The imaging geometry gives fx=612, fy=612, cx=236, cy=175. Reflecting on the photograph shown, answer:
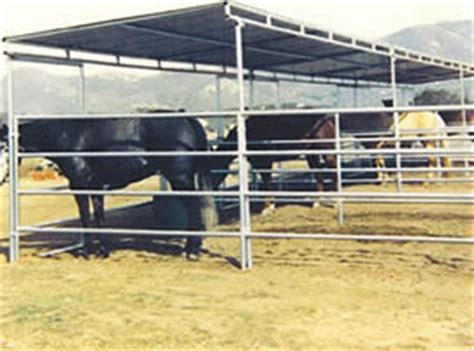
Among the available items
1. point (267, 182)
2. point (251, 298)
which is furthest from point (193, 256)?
point (267, 182)

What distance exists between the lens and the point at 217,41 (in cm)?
816

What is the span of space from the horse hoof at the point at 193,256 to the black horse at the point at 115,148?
0.38m

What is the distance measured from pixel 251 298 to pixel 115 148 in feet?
9.30

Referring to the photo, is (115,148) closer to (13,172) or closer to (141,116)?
(141,116)

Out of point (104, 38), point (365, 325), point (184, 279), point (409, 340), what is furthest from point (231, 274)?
point (104, 38)

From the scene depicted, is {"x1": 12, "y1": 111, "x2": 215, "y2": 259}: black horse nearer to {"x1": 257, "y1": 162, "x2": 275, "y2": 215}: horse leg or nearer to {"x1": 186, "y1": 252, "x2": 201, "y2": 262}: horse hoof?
{"x1": 186, "y1": 252, "x2": 201, "y2": 262}: horse hoof

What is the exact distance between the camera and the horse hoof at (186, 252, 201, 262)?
6269 millimetres

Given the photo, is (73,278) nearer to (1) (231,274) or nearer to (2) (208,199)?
(1) (231,274)

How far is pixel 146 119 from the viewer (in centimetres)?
674

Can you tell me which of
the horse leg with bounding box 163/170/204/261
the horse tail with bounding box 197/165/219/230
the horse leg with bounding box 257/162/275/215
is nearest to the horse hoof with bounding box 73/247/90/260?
the horse leg with bounding box 163/170/204/261

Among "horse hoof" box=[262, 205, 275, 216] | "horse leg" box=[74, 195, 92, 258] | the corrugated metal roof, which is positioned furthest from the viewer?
"horse hoof" box=[262, 205, 275, 216]

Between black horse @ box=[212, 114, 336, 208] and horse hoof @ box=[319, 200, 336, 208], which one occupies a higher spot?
black horse @ box=[212, 114, 336, 208]

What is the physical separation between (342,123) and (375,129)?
73cm

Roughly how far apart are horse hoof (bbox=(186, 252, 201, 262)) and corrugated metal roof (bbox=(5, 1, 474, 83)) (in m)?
2.39
